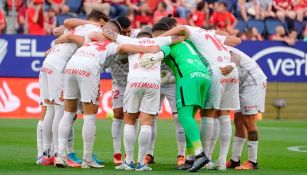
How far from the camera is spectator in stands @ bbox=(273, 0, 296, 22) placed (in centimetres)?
3033

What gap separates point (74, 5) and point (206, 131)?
632 inches

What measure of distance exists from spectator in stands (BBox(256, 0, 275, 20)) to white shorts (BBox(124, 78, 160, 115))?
17.8 meters

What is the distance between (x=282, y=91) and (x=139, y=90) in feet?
53.3

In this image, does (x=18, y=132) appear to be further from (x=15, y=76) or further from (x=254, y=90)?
(x=254, y=90)

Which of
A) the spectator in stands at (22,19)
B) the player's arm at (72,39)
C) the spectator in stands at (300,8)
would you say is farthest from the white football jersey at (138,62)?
the spectator in stands at (22,19)

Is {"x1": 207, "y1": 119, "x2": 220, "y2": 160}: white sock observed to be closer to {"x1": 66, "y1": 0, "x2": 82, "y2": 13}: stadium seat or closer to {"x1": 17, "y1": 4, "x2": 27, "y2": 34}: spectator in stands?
{"x1": 17, "y1": 4, "x2": 27, "y2": 34}: spectator in stands

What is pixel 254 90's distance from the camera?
50.6 ft

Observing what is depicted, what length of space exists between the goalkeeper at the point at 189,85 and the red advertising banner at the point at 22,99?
1362 cm

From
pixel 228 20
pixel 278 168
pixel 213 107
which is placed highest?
pixel 228 20

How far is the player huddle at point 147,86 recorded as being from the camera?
14156 millimetres

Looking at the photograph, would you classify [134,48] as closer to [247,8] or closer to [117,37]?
[117,37]

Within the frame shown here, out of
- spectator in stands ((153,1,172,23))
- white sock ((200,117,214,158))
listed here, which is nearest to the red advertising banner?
spectator in stands ((153,1,172,23))

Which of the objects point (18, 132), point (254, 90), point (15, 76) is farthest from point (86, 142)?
point (15, 76)

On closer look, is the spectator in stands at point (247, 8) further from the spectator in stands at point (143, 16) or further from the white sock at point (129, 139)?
the white sock at point (129, 139)
